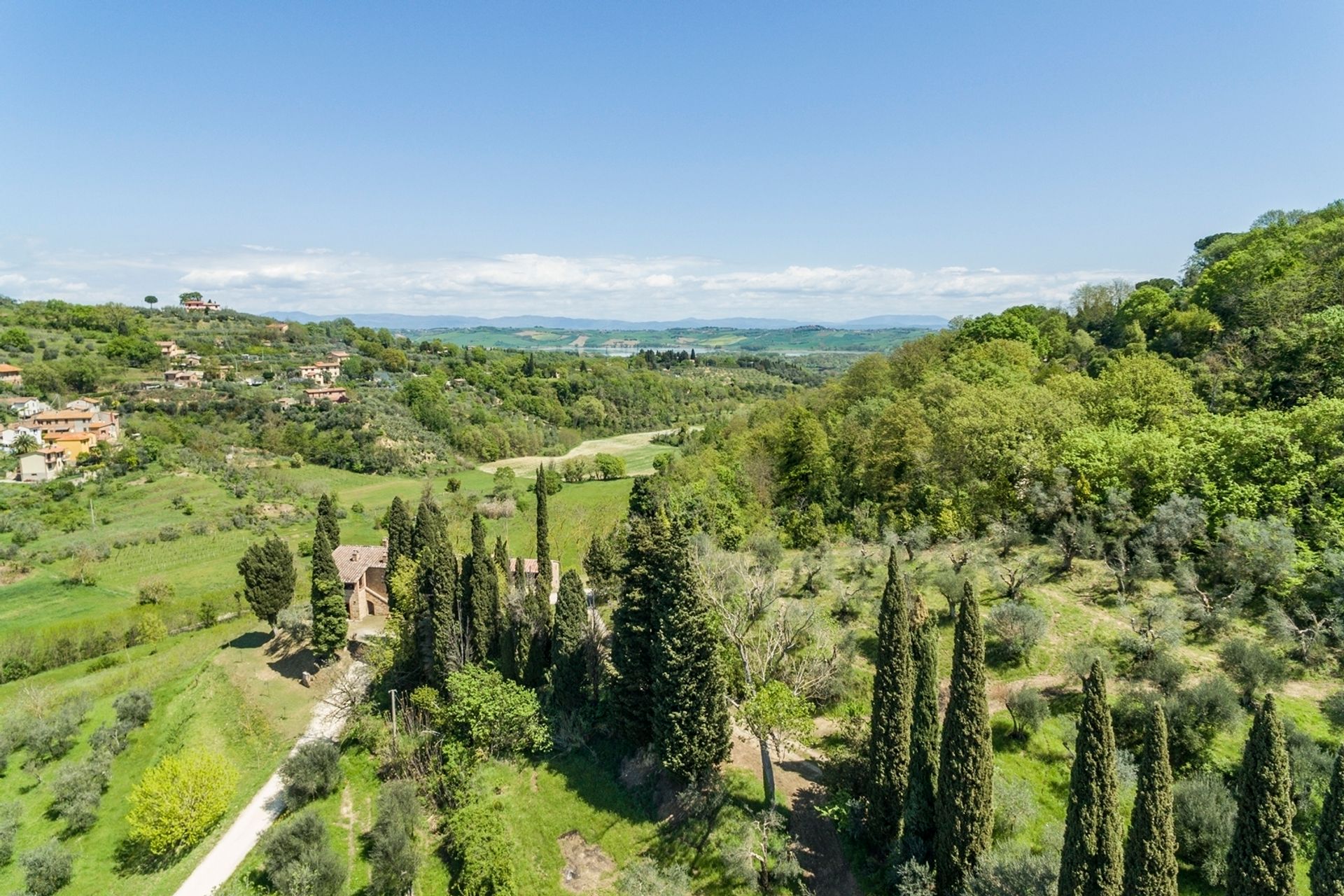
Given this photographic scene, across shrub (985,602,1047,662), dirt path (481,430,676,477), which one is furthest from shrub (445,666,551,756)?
dirt path (481,430,676,477)

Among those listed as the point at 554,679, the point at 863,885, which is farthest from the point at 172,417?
the point at 863,885

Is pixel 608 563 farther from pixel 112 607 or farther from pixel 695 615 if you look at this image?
pixel 112 607

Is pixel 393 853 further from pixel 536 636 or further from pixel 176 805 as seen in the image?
pixel 536 636

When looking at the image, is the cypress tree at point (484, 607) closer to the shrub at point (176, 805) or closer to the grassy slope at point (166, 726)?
the grassy slope at point (166, 726)

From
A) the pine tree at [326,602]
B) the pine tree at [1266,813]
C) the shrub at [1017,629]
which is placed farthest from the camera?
the pine tree at [326,602]

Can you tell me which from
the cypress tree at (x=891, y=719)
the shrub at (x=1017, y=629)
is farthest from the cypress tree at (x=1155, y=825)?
the shrub at (x=1017, y=629)

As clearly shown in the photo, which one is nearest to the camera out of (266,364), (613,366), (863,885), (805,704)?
(863,885)

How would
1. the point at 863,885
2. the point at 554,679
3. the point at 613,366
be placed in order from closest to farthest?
the point at 863,885
the point at 554,679
the point at 613,366
